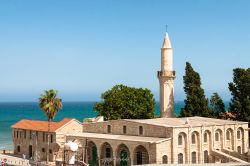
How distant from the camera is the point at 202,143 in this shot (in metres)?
51.4

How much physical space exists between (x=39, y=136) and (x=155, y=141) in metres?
21.8

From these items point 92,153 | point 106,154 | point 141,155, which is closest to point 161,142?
point 141,155

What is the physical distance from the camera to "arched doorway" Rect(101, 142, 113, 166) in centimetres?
5232

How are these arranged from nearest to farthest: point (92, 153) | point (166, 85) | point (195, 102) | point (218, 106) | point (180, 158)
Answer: point (180, 158), point (92, 153), point (195, 102), point (166, 85), point (218, 106)

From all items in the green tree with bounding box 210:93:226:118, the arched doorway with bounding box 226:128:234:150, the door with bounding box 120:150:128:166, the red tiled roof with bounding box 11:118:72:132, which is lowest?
the door with bounding box 120:150:128:166

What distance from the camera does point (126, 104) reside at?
70.6 meters

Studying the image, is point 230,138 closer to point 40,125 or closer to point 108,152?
point 108,152

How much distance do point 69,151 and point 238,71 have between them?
37.3m

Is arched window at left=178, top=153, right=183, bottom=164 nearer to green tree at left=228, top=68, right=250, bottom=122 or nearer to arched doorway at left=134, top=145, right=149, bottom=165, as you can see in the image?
arched doorway at left=134, top=145, right=149, bottom=165

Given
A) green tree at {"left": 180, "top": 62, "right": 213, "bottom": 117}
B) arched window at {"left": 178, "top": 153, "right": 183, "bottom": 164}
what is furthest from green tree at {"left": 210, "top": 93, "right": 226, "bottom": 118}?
arched window at {"left": 178, "top": 153, "right": 183, "bottom": 164}

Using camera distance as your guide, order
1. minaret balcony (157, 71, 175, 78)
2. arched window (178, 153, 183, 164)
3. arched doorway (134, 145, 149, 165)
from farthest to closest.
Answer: minaret balcony (157, 71, 175, 78)
arched window (178, 153, 183, 164)
arched doorway (134, 145, 149, 165)

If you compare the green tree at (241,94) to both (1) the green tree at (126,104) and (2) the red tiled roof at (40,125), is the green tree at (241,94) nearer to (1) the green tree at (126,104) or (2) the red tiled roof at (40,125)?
(1) the green tree at (126,104)

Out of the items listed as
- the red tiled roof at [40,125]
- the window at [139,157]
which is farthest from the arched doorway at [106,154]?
the red tiled roof at [40,125]

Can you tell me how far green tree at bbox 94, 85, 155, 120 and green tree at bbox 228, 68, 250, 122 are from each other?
14.0m
